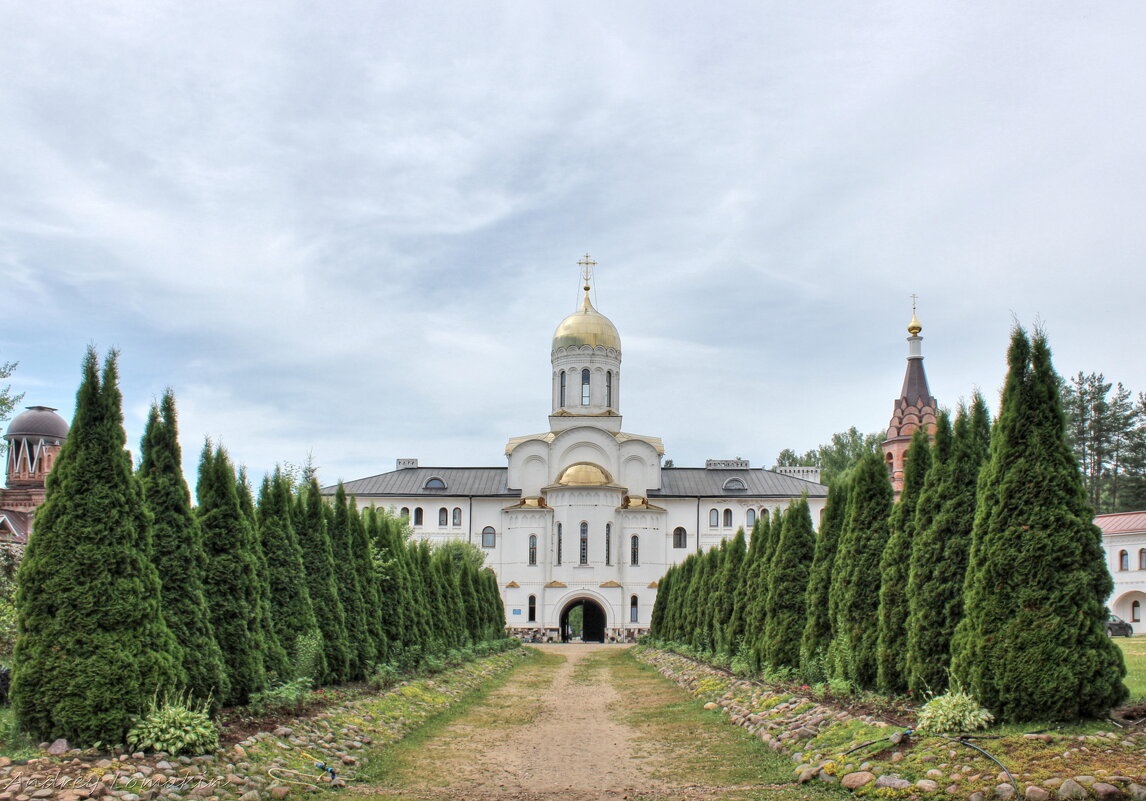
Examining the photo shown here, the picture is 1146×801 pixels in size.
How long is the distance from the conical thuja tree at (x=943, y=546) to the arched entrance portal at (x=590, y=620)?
1438 inches

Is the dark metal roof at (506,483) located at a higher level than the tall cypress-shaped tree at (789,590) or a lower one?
higher

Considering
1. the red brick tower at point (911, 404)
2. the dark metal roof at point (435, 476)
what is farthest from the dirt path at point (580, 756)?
the dark metal roof at point (435, 476)

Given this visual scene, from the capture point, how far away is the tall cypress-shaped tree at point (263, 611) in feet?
39.1

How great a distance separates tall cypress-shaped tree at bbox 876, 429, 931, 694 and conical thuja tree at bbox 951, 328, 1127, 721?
195cm

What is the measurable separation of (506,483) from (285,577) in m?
39.2

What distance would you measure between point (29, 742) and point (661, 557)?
134 ft

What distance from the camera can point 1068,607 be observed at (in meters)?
8.97

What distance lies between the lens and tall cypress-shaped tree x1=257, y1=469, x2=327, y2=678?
1348 centimetres

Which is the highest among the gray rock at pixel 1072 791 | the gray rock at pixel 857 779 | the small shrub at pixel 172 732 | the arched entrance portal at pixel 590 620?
A: the small shrub at pixel 172 732

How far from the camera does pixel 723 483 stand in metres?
53.1

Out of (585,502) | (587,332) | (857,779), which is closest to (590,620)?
(585,502)

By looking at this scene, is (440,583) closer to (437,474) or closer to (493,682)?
(493,682)

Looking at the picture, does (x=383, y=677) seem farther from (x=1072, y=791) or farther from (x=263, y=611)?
(x=1072, y=791)

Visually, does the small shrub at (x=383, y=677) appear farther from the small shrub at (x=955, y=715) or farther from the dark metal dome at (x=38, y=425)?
the dark metal dome at (x=38, y=425)
